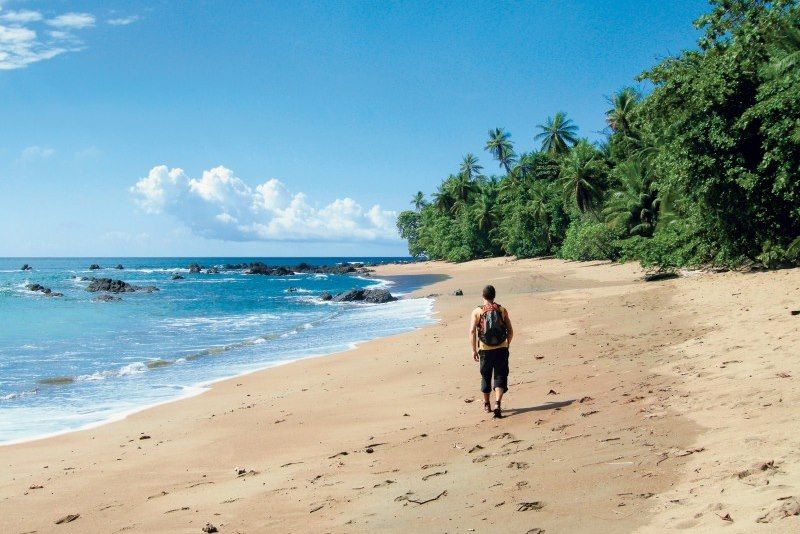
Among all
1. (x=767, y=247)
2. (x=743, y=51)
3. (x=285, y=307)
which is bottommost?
(x=285, y=307)

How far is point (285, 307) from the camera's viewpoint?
1350 inches

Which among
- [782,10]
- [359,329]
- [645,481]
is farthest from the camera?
[359,329]

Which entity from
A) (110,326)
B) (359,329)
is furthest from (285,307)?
(359,329)

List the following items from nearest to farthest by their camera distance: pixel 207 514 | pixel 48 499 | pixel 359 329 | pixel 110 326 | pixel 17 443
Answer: pixel 207 514 → pixel 48 499 → pixel 17 443 → pixel 359 329 → pixel 110 326

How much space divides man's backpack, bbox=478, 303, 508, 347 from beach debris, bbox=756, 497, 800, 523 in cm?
434

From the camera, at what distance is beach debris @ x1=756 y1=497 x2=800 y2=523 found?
127 inches

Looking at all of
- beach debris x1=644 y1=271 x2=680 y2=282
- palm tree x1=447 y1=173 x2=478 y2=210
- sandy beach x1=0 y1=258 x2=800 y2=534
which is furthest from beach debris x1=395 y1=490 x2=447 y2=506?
palm tree x1=447 y1=173 x2=478 y2=210

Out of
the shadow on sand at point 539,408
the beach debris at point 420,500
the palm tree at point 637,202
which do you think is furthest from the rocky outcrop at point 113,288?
the beach debris at point 420,500

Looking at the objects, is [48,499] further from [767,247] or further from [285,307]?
[285,307]

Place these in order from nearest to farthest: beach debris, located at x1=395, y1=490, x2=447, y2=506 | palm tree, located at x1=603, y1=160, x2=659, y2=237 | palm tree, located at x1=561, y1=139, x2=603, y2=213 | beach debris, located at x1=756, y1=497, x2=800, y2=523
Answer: beach debris, located at x1=756, y1=497, x2=800, y2=523, beach debris, located at x1=395, y1=490, x2=447, y2=506, palm tree, located at x1=603, y1=160, x2=659, y2=237, palm tree, located at x1=561, y1=139, x2=603, y2=213

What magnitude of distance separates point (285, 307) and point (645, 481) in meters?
31.2

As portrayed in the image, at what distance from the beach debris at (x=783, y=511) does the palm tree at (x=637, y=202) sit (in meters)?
31.7

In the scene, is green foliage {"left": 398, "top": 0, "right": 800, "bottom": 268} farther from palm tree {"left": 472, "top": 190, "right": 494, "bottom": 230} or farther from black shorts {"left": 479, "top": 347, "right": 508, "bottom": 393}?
palm tree {"left": 472, "top": 190, "right": 494, "bottom": 230}

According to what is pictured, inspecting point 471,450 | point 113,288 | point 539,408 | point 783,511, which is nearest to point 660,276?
point 539,408
